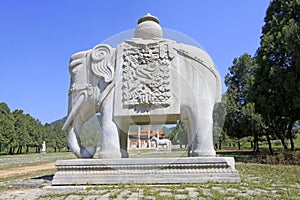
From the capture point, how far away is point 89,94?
6.55m

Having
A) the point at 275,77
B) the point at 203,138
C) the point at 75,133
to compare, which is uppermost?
the point at 275,77

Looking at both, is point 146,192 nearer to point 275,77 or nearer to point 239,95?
point 275,77

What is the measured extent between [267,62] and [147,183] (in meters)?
11.5

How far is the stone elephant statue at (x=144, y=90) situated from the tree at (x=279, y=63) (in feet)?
26.0

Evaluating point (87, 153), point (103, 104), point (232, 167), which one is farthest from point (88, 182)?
point (232, 167)

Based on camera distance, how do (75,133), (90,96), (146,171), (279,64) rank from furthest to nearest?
(279,64) → (75,133) → (90,96) → (146,171)

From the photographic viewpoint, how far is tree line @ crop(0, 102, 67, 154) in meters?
42.0

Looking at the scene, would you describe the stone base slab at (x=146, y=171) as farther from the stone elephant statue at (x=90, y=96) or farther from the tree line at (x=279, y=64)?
the tree line at (x=279, y=64)

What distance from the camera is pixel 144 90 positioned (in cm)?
625

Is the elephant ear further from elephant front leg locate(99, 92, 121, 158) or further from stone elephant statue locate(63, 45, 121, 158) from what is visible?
elephant front leg locate(99, 92, 121, 158)

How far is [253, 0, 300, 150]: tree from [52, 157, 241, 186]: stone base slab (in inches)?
342

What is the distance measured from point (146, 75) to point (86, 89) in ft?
4.89

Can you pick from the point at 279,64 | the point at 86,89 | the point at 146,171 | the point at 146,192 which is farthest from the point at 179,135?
the point at 279,64

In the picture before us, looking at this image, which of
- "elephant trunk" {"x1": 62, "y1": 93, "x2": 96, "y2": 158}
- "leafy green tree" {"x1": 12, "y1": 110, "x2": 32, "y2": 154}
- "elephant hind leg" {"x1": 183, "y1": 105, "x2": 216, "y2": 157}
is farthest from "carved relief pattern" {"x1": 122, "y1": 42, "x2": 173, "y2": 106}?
"leafy green tree" {"x1": 12, "y1": 110, "x2": 32, "y2": 154}
